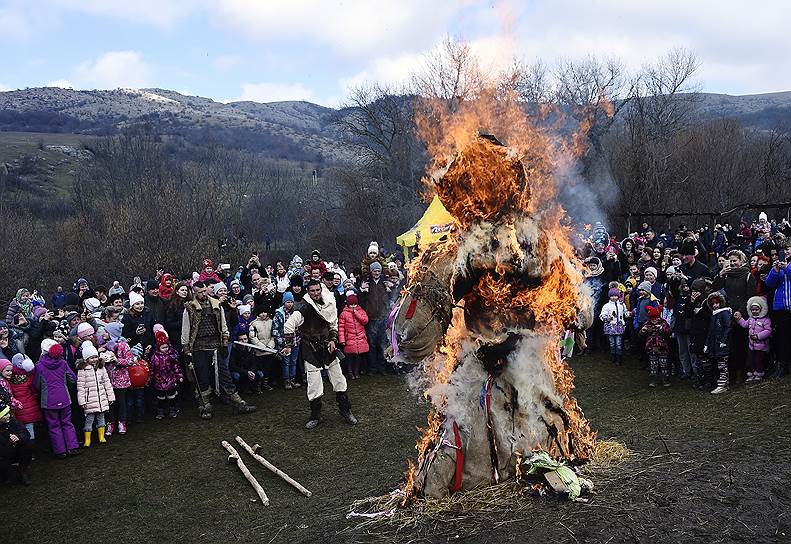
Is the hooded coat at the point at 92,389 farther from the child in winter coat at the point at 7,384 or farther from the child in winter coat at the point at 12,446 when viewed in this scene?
the child in winter coat at the point at 12,446

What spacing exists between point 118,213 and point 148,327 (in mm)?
13304

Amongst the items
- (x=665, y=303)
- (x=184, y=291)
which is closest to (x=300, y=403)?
(x=184, y=291)

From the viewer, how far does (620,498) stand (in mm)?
4277

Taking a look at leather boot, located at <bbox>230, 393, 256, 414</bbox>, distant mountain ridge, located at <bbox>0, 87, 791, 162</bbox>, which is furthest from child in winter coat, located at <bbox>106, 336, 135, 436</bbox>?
distant mountain ridge, located at <bbox>0, 87, 791, 162</bbox>

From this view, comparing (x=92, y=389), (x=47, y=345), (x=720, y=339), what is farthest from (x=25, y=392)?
(x=720, y=339)

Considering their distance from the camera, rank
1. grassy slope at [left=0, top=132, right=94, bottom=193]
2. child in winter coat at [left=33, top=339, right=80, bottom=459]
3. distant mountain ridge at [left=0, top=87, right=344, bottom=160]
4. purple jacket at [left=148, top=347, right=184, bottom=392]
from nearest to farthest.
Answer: child in winter coat at [left=33, top=339, right=80, bottom=459], purple jacket at [left=148, top=347, right=184, bottom=392], grassy slope at [left=0, top=132, right=94, bottom=193], distant mountain ridge at [left=0, top=87, right=344, bottom=160]

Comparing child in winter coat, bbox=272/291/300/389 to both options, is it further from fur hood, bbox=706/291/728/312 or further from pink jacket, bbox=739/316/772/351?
pink jacket, bbox=739/316/772/351

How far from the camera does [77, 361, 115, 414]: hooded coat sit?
900 centimetres

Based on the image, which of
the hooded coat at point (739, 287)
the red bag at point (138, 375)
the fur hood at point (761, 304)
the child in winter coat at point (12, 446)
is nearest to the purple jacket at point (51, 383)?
the child in winter coat at point (12, 446)

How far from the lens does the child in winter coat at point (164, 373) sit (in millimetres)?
10172

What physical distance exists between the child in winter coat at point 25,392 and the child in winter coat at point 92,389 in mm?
567

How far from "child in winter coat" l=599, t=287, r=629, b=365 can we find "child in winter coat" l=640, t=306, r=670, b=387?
1.34m

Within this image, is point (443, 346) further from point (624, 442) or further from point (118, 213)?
point (118, 213)

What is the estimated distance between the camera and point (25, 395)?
857 cm
